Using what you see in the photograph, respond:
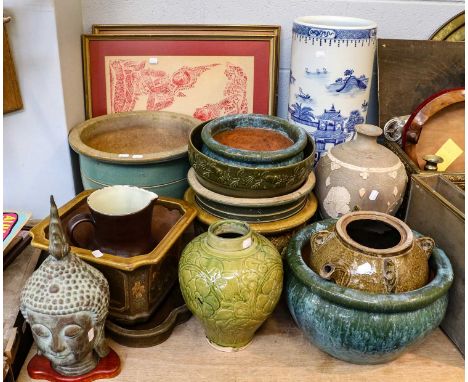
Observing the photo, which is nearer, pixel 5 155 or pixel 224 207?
pixel 224 207

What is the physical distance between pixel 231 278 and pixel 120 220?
0.86 ft

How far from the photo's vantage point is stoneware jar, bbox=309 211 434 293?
3.04 feet

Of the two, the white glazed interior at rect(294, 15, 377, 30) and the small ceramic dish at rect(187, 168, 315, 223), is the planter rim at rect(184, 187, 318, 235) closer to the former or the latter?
the small ceramic dish at rect(187, 168, 315, 223)

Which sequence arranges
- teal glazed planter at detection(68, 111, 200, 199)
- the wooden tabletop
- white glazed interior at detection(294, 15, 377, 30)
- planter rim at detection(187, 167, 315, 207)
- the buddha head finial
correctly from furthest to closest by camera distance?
white glazed interior at detection(294, 15, 377, 30) < teal glazed planter at detection(68, 111, 200, 199) < planter rim at detection(187, 167, 315, 207) < the wooden tabletop < the buddha head finial

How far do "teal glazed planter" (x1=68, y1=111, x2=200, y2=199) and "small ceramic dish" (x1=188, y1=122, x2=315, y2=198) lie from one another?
0.14 metres

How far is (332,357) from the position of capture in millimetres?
1040

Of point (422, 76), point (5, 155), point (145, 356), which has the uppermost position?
point (422, 76)

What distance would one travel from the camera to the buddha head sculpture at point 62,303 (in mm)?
869

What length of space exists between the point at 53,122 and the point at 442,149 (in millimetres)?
1104

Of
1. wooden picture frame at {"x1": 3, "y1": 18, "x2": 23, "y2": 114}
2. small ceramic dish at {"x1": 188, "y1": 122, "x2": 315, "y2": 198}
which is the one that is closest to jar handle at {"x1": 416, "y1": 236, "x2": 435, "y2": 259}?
small ceramic dish at {"x1": 188, "y1": 122, "x2": 315, "y2": 198}

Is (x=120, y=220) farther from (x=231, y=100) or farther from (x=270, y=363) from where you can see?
(x=231, y=100)

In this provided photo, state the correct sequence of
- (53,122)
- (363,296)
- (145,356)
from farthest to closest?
(53,122), (145,356), (363,296)

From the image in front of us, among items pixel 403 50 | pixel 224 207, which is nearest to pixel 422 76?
pixel 403 50

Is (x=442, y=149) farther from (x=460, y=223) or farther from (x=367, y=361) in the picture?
(x=367, y=361)
